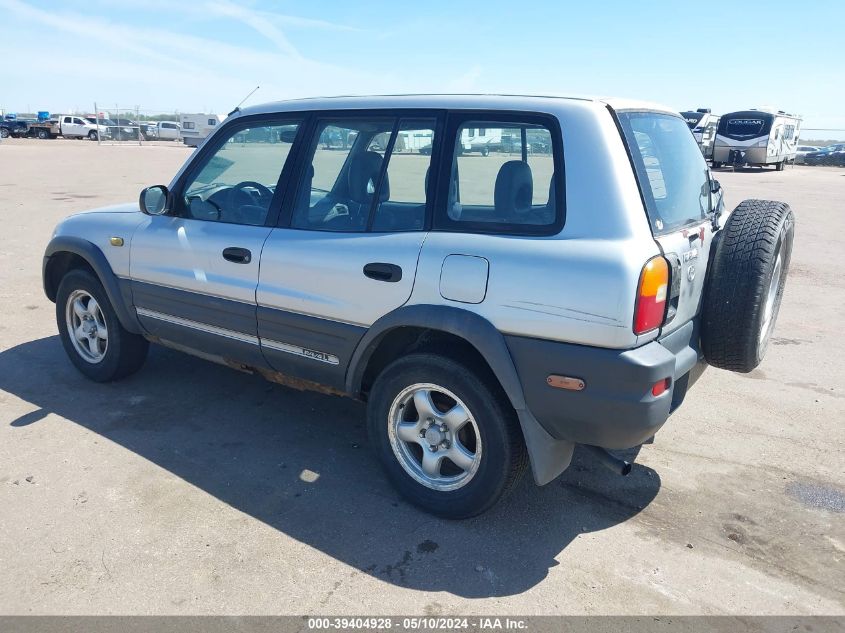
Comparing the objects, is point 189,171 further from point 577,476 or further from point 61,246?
point 577,476

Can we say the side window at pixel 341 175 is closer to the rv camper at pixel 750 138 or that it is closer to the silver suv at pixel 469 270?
the silver suv at pixel 469 270

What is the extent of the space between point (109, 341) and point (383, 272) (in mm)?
2458

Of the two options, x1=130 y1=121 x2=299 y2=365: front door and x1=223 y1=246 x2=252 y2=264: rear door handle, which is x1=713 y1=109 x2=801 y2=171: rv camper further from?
x1=223 y1=246 x2=252 y2=264: rear door handle

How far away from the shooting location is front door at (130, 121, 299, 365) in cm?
388

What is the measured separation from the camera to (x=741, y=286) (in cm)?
322

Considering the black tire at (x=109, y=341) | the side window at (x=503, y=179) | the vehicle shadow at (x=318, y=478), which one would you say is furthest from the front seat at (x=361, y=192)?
the black tire at (x=109, y=341)

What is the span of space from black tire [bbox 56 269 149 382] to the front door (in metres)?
0.41

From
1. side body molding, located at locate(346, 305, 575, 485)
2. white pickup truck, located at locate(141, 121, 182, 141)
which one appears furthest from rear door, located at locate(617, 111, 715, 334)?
white pickup truck, located at locate(141, 121, 182, 141)

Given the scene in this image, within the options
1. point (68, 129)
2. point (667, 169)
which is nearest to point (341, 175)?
point (667, 169)

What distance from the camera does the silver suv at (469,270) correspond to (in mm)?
2838

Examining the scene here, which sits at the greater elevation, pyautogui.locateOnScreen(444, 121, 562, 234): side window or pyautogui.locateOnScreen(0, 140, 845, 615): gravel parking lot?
pyautogui.locateOnScreen(444, 121, 562, 234): side window

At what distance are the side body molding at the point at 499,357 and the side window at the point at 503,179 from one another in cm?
42

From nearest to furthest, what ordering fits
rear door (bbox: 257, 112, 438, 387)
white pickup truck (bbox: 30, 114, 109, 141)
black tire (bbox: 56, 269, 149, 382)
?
rear door (bbox: 257, 112, 438, 387) < black tire (bbox: 56, 269, 149, 382) < white pickup truck (bbox: 30, 114, 109, 141)

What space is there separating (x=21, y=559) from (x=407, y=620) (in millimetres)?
1711
